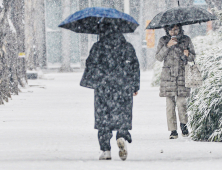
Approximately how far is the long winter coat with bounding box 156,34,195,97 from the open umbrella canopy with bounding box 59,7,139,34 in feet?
4.00

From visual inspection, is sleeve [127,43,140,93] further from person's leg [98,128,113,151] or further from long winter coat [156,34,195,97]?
long winter coat [156,34,195,97]

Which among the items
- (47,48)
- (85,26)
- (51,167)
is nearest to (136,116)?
(85,26)

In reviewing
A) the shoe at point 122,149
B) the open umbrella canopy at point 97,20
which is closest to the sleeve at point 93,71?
the open umbrella canopy at point 97,20

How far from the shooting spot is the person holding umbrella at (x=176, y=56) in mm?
7336

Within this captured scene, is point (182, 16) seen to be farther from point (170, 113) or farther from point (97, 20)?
point (97, 20)

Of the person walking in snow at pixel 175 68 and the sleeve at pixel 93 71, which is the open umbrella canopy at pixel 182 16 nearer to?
the person walking in snow at pixel 175 68

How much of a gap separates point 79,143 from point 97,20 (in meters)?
1.85

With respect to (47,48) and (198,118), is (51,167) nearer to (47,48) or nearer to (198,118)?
(198,118)

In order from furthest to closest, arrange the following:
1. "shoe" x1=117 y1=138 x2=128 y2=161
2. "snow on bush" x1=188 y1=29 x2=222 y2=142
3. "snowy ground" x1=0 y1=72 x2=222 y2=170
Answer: "snow on bush" x1=188 y1=29 x2=222 y2=142
"shoe" x1=117 y1=138 x2=128 y2=161
"snowy ground" x1=0 y1=72 x2=222 y2=170

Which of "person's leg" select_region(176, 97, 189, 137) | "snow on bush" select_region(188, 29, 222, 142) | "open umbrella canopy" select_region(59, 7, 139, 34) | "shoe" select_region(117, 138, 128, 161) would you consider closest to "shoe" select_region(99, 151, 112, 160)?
"shoe" select_region(117, 138, 128, 161)

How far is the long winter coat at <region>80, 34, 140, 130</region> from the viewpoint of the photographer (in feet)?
19.2

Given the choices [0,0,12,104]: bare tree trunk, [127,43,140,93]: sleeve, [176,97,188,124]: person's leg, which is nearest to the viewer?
[127,43,140,93]: sleeve

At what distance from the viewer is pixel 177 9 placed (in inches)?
297

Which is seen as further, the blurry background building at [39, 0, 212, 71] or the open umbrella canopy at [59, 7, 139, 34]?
the blurry background building at [39, 0, 212, 71]
